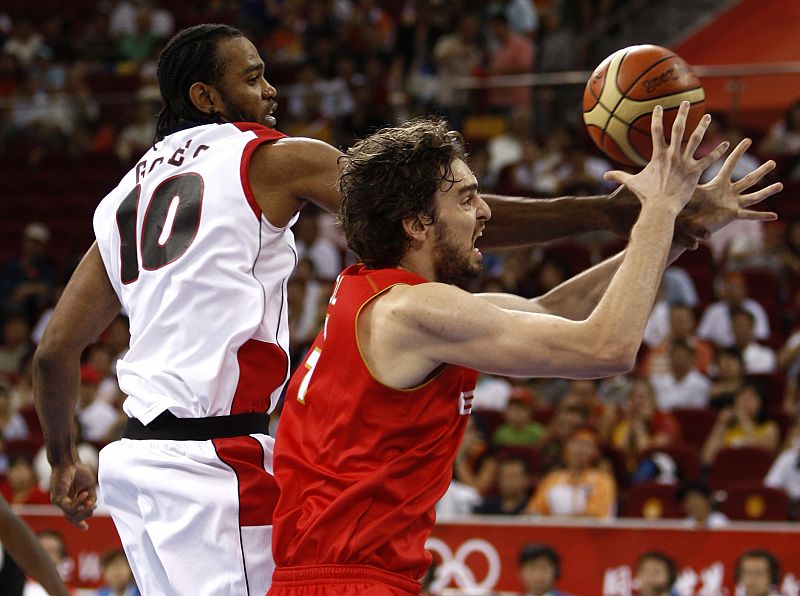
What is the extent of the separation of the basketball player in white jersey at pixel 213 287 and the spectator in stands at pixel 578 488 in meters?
5.01

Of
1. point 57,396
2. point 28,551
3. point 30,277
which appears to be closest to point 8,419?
point 30,277

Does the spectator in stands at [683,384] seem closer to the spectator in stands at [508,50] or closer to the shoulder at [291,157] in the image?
the spectator in stands at [508,50]

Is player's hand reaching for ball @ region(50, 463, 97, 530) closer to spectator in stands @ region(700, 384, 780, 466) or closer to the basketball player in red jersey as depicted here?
the basketball player in red jersey

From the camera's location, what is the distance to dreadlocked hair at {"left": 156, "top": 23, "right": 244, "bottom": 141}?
3455 mm

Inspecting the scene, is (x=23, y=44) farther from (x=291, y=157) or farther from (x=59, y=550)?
(x=291, y=157)

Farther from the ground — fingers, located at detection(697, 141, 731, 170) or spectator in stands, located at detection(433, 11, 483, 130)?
spectator in stands, located at detection(433, 11, 483, 130)

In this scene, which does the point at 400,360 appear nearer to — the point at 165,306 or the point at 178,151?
the point at 165,306

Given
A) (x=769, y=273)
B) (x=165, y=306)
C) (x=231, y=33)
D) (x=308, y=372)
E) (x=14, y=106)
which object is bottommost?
(x=308, y=372)

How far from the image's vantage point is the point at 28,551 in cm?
415

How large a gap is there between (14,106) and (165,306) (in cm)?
1186

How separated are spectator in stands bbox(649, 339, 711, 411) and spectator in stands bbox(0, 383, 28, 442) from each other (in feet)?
18.0

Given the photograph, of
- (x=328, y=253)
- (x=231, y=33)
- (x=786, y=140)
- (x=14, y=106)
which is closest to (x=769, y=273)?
(x=786, y=140)

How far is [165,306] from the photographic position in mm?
3275

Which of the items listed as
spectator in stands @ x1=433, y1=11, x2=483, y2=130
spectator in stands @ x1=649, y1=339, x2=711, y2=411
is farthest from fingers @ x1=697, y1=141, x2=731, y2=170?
spectator in stands @ x1=433, y1=11, x2=483, y2=130
